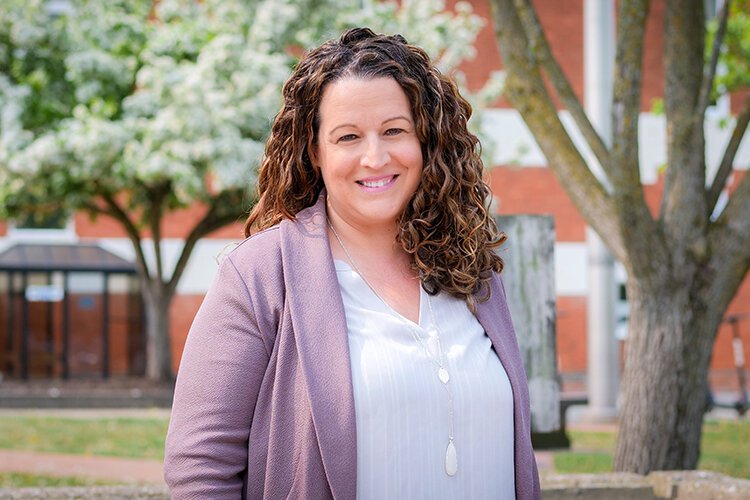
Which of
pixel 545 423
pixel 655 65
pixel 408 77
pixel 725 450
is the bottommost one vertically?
pixel 725 450

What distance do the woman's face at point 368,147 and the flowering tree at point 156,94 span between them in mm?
12689

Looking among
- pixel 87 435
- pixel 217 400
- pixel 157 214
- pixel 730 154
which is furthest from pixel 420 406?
pixel 157 214

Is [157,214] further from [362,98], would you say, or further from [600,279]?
[362,98]

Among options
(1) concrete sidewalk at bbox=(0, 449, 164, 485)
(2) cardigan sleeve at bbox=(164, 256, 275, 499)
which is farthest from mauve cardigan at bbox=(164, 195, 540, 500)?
(1) concrete sidewalk at bbox=(0, 449, 164, 485)

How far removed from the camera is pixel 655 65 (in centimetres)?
2495

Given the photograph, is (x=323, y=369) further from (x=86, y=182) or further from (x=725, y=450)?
(x=86, y=182)

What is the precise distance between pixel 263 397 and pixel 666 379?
4086 millimetres

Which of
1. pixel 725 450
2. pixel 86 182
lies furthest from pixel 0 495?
pixel 86 182

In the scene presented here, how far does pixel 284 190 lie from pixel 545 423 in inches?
113

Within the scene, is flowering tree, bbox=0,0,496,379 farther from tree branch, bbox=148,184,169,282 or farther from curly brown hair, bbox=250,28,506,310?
curly brown hair, bbox=250,28,506,310

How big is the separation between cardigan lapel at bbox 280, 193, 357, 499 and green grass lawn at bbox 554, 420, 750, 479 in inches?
291

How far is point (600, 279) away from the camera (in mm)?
13742

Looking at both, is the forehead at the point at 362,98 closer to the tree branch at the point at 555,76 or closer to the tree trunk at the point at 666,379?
the tree trunk at the point at 666,379

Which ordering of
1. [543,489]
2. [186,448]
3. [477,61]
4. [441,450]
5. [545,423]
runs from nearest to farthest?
[186,448] → [441,450] → [543,489] → [545,423] → [477,61]
